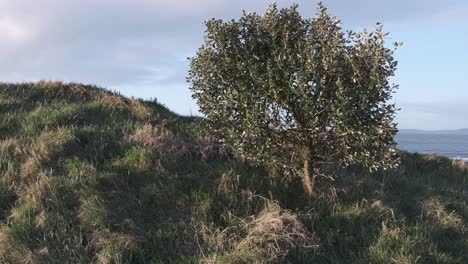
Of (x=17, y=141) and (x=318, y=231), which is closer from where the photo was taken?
(x=318, y=231)

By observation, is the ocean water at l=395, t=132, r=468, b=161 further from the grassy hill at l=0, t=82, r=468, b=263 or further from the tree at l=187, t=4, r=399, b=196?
the tree at l=187, t=4, r=399, b=196

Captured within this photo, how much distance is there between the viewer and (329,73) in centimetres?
789

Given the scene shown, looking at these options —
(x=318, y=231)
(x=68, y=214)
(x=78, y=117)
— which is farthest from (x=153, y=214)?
(x=78, y=117)

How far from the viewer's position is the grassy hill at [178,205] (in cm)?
736

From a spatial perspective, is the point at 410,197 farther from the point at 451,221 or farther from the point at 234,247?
the point at 234,247

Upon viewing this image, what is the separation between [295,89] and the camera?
26.0ft

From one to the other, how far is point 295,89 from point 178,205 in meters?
2.53

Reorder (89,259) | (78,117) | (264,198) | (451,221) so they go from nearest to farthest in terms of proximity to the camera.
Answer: (89,259), (264,198), (451,221), (78,117)

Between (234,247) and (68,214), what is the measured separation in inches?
98.4

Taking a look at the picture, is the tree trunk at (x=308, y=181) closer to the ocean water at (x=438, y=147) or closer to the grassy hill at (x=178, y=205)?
the grassy hill at (x=178, y=205)

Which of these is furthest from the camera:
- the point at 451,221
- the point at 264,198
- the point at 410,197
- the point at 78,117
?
the point at 78,117

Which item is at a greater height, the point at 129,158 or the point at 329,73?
the point at 329,73

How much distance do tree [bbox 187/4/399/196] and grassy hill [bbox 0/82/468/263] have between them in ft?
2.95

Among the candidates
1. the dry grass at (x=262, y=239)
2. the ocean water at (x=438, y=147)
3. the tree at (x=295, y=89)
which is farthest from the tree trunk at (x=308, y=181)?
the ocean water at (x=438, y=147)
